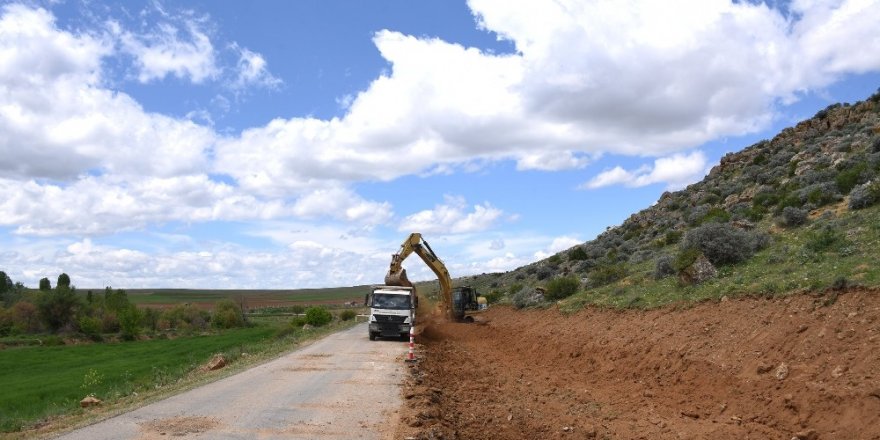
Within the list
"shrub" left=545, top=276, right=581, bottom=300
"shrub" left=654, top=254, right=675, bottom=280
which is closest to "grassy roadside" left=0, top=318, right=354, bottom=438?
"shrub" left=545, top=276, right=581, bottom=300

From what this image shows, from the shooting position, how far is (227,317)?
10425 centimetres

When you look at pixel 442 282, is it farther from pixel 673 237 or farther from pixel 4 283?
pixel 4 283

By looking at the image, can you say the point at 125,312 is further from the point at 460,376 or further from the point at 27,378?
the point at 460,376

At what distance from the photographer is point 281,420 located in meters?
10.6

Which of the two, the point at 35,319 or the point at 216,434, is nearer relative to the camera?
the point at 216,434

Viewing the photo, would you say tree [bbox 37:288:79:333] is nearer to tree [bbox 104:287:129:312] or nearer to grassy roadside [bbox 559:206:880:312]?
tree [bbox 104:287:129:312]

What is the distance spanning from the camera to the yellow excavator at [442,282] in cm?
3281

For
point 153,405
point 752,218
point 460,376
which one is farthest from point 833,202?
point 153,405

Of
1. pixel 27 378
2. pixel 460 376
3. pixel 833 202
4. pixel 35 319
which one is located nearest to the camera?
pixel 460 376

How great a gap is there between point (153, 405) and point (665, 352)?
35.9ft

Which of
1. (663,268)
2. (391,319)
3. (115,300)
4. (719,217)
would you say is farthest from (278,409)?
(115,300)

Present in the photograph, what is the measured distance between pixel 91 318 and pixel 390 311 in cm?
7954

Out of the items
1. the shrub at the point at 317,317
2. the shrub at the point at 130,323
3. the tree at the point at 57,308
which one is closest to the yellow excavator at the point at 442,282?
Result: the shrub at the point at 317,317

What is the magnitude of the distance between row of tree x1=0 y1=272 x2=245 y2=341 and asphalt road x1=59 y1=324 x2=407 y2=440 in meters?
82.1
